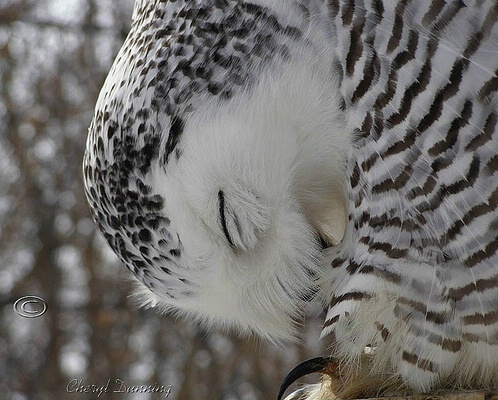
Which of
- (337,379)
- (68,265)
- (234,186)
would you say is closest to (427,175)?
(234,186)

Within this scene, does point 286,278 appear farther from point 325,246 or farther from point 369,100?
point 369,100

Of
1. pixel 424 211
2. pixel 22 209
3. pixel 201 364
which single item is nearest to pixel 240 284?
pixel 424 211

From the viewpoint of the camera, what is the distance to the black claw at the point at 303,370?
1630 mm

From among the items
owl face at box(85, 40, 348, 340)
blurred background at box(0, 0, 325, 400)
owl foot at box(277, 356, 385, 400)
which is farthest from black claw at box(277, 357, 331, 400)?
blurred background at box(0, 0, 325, 400)

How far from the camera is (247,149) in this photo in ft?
4.79

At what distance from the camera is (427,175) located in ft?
4.60

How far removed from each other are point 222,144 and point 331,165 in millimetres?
177

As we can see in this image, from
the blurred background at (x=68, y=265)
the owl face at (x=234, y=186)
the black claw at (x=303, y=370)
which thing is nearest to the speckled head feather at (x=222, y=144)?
the owl face at (x=234, y=186)

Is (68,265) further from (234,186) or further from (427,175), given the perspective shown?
(427,175)

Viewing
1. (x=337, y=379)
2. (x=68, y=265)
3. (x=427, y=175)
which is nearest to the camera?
(x=427, y=175)

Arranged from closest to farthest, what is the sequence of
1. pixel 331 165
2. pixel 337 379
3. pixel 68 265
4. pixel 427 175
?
pixel 427 175, pixel 331 165, pixel 337 379, pixel 68 265

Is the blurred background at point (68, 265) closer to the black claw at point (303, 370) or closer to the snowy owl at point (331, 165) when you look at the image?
the black claw at point (303, 370)

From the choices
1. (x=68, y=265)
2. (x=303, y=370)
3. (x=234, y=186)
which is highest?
(x=234, y=186)

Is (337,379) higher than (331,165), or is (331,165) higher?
(331,165)
